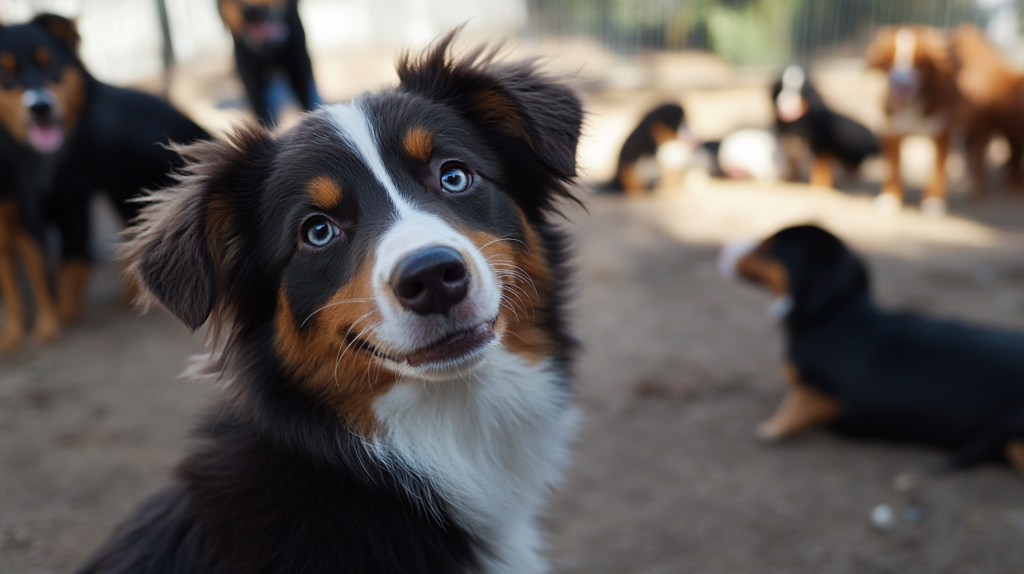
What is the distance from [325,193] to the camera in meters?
2.12

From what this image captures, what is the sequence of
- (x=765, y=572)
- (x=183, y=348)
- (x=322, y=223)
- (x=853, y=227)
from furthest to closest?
(x=853, y=227)
(x=183, y=348)
(x=765, y=572)
(x=322, y=223)

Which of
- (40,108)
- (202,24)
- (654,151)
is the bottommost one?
(654,151)

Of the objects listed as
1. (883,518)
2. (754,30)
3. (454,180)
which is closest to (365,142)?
(454,180)

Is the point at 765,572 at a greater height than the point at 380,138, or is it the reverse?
the point at 380,138

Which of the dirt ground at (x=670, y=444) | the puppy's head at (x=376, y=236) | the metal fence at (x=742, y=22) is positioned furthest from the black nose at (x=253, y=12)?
the metal fence at (x=742, y=22)

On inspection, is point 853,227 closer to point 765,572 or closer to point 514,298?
point 765,572

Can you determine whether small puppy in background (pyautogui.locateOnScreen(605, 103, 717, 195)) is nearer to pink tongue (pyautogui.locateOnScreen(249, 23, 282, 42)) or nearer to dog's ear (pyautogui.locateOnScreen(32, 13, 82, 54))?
pink tongue (pyautogui.locateOnScreen(249, 23, 282, 42))

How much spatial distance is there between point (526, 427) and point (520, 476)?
0.16 m

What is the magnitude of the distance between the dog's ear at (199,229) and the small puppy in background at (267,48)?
3.00 metres

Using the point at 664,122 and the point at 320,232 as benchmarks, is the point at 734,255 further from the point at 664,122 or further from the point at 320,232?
the point at 664,122

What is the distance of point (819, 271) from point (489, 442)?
2666 mm

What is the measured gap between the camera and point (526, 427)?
7.64ft

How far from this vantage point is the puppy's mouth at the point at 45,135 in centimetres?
488

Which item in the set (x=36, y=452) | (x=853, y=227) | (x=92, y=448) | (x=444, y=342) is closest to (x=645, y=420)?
(x=444, y=342)
